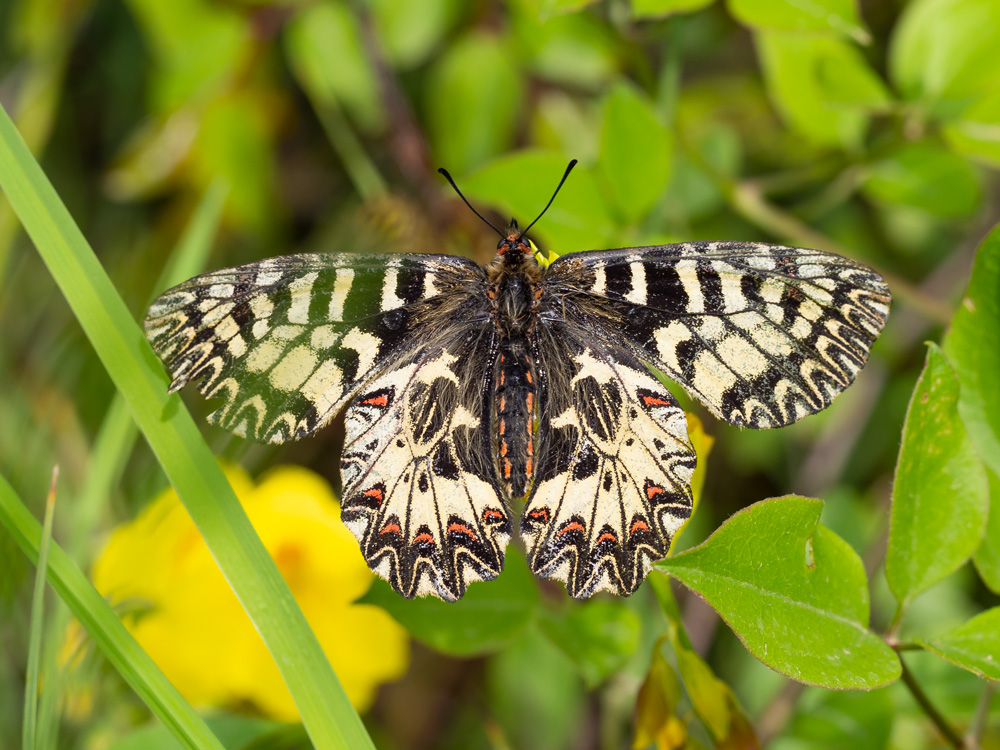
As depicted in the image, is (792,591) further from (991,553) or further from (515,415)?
(515,415)

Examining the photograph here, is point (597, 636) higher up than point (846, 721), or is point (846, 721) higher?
point (597, 636)

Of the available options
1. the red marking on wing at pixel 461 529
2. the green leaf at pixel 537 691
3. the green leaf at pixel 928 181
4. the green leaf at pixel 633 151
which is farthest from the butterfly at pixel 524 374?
the green leaf at pixel 537 691

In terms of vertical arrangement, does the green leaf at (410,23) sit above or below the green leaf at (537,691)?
above

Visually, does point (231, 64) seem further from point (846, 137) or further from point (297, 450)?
point (846, 137)

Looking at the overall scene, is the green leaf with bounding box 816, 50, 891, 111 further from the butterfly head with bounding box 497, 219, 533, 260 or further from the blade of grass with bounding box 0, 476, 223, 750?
the blade of grass with bounding box 0, 476, 223, 750

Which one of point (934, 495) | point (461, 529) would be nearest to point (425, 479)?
point (461, 529)

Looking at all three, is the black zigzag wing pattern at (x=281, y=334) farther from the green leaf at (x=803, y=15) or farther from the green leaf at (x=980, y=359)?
the green leaf at (x=980, y=359)

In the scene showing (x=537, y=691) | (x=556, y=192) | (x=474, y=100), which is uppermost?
(x=474, y=100)
